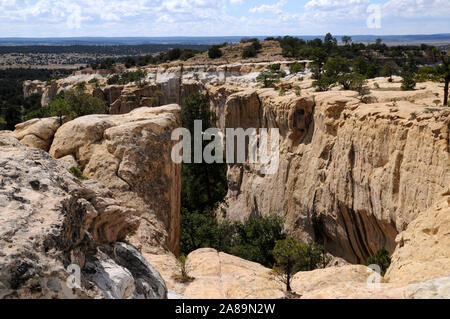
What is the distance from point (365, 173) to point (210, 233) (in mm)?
8874

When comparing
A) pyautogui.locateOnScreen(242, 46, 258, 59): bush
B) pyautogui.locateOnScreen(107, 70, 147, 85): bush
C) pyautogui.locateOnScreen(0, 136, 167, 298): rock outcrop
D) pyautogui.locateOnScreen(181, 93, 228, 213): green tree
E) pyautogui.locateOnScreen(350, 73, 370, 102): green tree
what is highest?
pyautogui.locateOnScreen(242, 46, 258, 59): bush

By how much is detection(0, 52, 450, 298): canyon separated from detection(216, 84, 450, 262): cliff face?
7 centimetres

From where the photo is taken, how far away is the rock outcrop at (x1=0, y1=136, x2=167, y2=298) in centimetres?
507

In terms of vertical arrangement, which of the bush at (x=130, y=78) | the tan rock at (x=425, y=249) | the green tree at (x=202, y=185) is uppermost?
the bush at (x=130, y=78)

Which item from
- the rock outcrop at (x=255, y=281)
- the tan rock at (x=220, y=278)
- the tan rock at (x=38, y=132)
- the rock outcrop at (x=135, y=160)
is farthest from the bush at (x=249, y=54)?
the rock outcrop at (x=255, y=281)

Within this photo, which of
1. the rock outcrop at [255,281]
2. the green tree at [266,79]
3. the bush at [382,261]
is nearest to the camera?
the rock outcrop at [255,281]

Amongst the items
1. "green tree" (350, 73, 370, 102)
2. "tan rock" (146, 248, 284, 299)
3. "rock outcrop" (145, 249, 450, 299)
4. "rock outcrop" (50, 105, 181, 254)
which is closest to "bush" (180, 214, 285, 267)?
"rock outcrop" (50, 105, 181, 254)

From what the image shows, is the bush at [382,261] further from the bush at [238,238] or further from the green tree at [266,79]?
the green tree at [266,79]

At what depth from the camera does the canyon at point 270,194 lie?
6.65 meters

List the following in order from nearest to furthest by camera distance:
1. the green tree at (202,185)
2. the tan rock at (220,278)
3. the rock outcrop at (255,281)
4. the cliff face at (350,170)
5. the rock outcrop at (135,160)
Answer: the rock outcrop at (255,281)
the tan rock at (220,278)
the rock outcrop at (135,160)
the cliff face at (350,170)
the green tree at (202,185)

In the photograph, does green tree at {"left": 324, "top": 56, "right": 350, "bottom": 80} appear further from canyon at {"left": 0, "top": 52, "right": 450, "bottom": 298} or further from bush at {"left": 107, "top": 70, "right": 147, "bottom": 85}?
bush at {"left": 107, "top": 70, "right": 147, "bottom": 85}

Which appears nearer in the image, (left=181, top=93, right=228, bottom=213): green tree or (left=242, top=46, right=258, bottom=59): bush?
(left=181, top=93, right=228, bottom=213): green tree

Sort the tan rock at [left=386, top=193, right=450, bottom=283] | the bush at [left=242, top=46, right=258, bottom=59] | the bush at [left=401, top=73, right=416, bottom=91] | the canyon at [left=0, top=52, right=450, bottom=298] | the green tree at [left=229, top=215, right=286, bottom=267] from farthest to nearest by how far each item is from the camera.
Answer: the bush at [left=242, top=46, right=258, bottom=59] → the bush at [left=401, top=73, right=416, bottom=91] → the green tree at [left=229, top=215, right=286, bottom=267] → the tan rock at [left=386, top=193, right=450, bottom=283] → the canyon at [left=0, top=52, right=450, bottom=298]

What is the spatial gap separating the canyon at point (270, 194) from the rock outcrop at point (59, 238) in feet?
0.09
